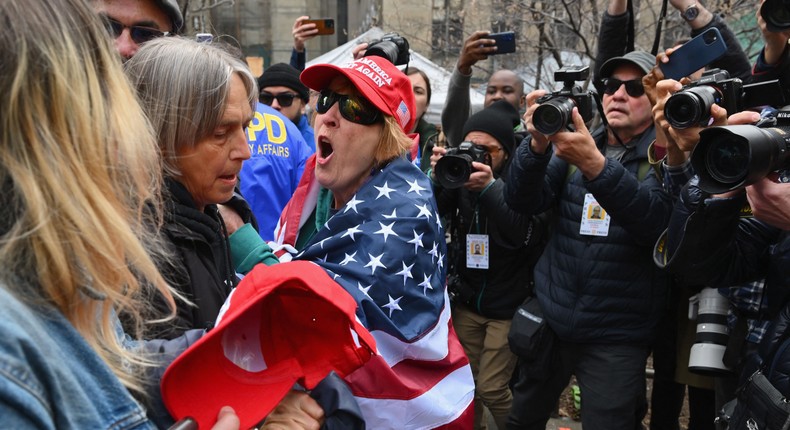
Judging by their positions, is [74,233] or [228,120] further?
[228,120]

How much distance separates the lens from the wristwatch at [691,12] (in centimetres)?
353

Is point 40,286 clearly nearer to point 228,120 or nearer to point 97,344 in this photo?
point 97,344

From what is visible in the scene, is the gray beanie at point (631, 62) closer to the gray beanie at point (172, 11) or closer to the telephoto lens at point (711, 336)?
the telephoto lens at point (711, 336)

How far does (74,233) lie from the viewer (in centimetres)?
86

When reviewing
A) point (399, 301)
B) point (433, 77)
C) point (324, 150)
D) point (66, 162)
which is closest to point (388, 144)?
point (324, 150)

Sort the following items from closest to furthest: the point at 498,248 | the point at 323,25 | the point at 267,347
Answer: the point at 267,347 → the point at 498,248 → the point at 323,25

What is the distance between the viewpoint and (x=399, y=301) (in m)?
2.00

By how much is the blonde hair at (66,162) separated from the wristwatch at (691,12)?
3383 millimetres

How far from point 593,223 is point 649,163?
411 mm

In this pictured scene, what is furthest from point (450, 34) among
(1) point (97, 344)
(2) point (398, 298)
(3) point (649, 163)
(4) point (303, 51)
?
(1) point (97, 344)

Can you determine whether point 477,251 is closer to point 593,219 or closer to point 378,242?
point 593,219

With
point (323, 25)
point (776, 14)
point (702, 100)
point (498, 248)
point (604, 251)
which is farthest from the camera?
point (323, 25)

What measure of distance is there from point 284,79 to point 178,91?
3427 mm

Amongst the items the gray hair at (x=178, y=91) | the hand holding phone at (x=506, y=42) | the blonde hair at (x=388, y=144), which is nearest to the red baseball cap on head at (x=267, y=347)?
the gray hair at (x=178, y=91)
